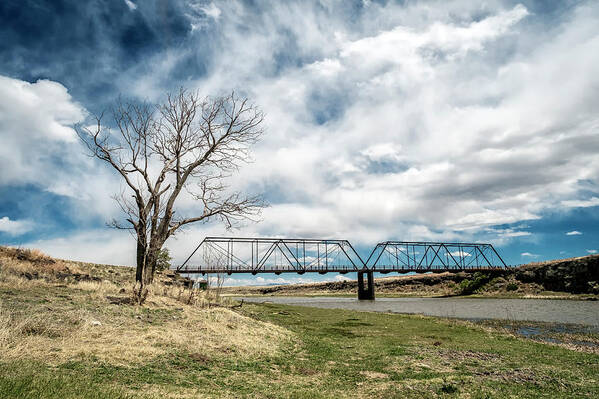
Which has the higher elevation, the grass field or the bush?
the grass field

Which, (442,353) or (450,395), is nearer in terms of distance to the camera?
(450,395)

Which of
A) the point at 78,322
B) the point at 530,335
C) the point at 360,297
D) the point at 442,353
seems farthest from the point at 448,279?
the point at 78,322

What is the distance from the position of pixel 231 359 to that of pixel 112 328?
14.7 feet

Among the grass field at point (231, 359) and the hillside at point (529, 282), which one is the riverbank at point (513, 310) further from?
the hillside at point (529, 282)

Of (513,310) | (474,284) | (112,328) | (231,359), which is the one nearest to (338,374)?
(231,359)

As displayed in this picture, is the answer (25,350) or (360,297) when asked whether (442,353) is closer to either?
(25,350)

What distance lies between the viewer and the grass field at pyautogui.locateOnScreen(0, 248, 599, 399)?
8.72 meters

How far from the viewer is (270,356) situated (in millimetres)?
13508

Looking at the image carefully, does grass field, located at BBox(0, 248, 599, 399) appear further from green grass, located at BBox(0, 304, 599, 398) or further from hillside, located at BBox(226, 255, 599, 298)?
hillside, located at BBox(226, 255, 599, 298)

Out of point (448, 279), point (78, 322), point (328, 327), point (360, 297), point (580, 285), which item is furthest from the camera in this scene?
point (448, 279)

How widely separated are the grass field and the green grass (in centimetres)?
4

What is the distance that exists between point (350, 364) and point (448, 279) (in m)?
108

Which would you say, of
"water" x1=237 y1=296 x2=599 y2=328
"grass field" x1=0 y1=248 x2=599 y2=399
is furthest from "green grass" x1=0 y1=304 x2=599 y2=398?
"water" x1=237 y1=296 x2=599 y2=328

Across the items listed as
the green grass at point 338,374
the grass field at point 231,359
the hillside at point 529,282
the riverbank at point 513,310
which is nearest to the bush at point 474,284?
the hillside at point 529,282
